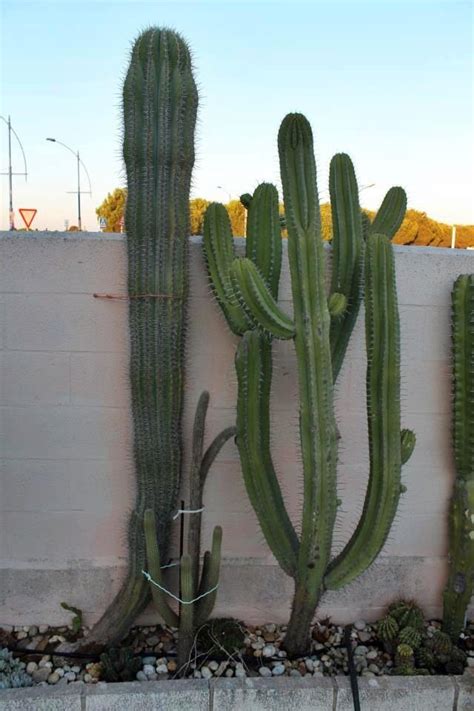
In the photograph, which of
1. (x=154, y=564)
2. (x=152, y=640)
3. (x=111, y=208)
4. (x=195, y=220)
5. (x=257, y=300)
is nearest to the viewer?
(x=257, y=300)

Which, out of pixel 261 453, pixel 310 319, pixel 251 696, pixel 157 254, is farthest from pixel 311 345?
pixel 251 696

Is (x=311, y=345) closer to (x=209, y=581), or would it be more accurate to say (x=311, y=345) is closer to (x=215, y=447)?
(x=215, y=447)

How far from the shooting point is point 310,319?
233 cm

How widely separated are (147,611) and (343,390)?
1.47 metres

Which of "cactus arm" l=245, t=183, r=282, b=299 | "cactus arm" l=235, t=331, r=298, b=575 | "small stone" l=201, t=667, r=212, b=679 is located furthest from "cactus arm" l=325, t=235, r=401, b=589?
"small stone" l=201, t=667, r=212, b=679

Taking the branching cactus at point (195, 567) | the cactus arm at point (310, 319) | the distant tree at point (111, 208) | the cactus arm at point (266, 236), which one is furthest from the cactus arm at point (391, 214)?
the distant tree at point (111, 208)

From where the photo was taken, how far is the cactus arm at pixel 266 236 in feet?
8.74

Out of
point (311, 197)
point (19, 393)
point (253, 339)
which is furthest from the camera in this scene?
point (19, 393)

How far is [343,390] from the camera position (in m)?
3.00

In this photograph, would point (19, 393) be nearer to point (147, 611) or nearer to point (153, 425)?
point (153, 425)

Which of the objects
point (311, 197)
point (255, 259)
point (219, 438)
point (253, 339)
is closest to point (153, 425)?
point (219, 438)

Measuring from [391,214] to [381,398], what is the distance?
100 centimetres

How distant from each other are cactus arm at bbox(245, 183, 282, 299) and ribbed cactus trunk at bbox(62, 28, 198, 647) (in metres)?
0.31

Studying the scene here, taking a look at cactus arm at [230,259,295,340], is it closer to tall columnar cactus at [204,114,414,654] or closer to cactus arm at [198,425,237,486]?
tall columnar cactus at [204,114,414,654]
